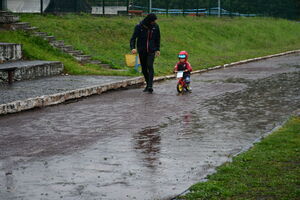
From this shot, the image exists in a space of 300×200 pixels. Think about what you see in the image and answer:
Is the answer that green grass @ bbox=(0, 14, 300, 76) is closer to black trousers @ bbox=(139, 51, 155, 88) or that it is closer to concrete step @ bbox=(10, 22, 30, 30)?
concrete step @ bbox=(10, 22, 30, 30)

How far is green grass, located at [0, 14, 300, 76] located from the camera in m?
24.5

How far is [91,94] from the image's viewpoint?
15641 millimetres

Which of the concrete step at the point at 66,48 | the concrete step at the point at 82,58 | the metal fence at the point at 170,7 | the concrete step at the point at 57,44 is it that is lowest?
the concrete step at the point at 82,58

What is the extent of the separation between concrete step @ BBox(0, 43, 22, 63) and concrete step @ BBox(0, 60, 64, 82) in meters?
0.35

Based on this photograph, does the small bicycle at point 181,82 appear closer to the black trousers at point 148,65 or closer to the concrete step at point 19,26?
the black trousers at point 148,65

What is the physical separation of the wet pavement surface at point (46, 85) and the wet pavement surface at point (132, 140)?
2.51 ft

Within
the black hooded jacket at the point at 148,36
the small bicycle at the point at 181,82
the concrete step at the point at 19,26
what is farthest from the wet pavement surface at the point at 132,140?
the concrete step at the point at 19,26

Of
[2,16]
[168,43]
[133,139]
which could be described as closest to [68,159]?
[133,139]

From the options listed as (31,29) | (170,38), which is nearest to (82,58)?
(31,29)

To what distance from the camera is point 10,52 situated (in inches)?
778

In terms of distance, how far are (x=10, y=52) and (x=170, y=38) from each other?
13.7 meters

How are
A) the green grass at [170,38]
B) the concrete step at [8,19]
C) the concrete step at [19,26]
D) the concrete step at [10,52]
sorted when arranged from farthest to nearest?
the green grass at [170,38] → the concrete step at [19,26] → the concrete step at [8,19] → the concrete step at [10,52]

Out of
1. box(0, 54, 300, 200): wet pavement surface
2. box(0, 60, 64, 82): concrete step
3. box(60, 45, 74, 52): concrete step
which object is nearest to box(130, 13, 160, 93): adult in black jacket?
box(0, 54, 300, 200): wet pavement surface

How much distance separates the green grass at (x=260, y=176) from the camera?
6.39 m
